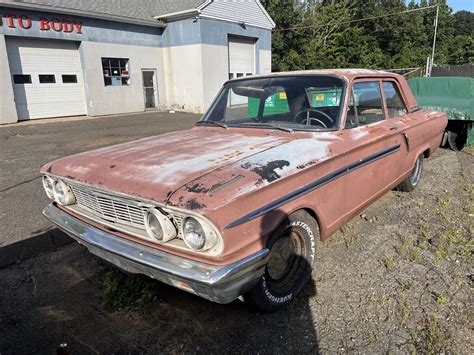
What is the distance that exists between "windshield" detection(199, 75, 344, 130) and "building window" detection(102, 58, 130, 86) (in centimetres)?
1397

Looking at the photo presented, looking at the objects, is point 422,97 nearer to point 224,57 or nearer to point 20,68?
point 224,57

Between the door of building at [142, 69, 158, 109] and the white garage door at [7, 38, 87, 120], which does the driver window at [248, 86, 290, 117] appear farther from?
the door of building at [142, 69, 158, 109]

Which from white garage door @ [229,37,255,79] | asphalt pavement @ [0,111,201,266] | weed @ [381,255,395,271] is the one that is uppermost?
white garage door @ [229,37,255,79]

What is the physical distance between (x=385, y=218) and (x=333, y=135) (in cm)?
171

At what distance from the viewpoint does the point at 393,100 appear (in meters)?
4.36

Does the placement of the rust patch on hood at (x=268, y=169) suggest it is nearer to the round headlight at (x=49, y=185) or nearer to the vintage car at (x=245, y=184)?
the vintage car at (x=245, y=184)

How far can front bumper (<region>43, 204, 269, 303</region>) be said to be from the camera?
2027 millimetres

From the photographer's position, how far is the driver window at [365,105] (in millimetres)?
3502

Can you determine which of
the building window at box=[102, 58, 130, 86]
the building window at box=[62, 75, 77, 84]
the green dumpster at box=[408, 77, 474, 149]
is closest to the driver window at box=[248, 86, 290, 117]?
the green dumpster at box=[408, 77, 474, 149]

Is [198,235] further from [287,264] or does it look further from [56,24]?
[56,24]

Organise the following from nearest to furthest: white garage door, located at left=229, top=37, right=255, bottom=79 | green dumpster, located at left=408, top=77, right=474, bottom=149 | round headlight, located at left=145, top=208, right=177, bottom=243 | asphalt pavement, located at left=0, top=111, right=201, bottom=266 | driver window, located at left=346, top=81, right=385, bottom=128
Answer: round headlight, located at left=145, top=208, right=177, bottom=243
driver window, located at left=346, top=81, right=385, bottom=128
asphalt pavement, located at left=0, top=111, right=201, bottom=266
green dumpster, located at left=408, top=77, right=474, bottom=149
white garage door, located at left=229, top=37, right=255, bottom=79

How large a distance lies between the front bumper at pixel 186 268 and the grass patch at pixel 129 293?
1.63 ft

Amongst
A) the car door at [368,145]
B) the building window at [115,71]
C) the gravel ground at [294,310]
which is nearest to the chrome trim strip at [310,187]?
the car door at [368,145]

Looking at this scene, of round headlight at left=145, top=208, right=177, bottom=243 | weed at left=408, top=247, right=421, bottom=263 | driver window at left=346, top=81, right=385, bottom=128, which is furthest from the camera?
driver window at left=346, top=81, right=385, bottom=128
